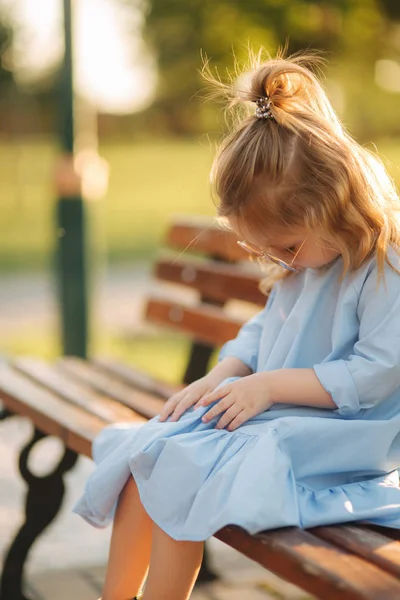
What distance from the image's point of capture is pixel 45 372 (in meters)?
3.28

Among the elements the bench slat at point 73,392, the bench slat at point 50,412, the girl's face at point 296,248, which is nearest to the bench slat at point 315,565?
the girl's face at point 296,248

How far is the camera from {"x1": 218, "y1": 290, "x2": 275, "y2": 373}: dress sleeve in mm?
2303

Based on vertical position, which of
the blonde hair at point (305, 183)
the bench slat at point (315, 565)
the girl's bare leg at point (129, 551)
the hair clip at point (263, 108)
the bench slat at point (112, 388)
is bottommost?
the girl's bare leg at point (129, 551)

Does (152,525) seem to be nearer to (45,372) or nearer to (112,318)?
(45,372)

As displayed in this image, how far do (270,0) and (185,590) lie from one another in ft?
14.1

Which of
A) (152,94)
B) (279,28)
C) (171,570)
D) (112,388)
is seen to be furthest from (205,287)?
(152,94)

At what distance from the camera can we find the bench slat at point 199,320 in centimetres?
316

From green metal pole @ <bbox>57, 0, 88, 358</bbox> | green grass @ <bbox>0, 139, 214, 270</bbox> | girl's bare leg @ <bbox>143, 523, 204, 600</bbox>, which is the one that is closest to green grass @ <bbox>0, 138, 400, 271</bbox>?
green grass @ <bbox>0, 139, 214, 270</bbox>

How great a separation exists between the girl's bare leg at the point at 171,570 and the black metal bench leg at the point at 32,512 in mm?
1031

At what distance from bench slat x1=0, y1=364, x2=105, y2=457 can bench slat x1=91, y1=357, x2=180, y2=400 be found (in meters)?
0.30

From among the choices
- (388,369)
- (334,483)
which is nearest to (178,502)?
(334,483)

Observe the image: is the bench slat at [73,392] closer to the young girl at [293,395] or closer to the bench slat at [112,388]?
the bench slat at [112,388]

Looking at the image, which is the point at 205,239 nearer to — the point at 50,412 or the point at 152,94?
the point at 50,412

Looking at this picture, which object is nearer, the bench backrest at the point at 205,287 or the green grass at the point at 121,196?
the bench backrest at the point at 205,287
